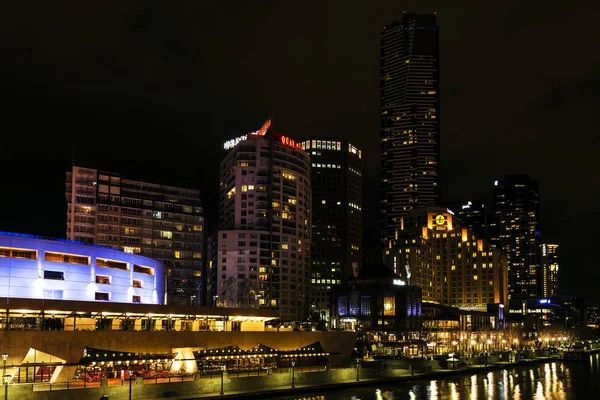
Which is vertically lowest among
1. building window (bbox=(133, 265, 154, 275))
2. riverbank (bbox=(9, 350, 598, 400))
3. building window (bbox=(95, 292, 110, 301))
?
riverbank (bbox=(9, 350, 598, 400))

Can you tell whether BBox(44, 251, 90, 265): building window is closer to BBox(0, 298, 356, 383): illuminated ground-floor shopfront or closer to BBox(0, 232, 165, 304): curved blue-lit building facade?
BBox(0, 232, 165, 304): curved blue-lit building facade

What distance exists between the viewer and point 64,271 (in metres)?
113

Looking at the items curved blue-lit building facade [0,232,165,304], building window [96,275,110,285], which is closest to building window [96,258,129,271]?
curved blue-lit building facade [0,232,165,304]

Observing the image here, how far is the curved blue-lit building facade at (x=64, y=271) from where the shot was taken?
106 meters

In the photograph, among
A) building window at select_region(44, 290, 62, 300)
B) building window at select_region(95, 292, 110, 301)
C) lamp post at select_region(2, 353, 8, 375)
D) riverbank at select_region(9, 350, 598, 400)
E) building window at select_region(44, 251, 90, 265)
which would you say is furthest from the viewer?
building window at select_region(95, 292, 110, 301)

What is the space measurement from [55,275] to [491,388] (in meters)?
82.1

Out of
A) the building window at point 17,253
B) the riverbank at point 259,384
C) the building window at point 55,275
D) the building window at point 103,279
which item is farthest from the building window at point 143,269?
the riverbank at point 259,384

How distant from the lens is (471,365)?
164500 mm

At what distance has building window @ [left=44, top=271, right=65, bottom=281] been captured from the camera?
110m

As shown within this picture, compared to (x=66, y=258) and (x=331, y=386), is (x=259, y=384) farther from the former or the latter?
(x=66, y=258)

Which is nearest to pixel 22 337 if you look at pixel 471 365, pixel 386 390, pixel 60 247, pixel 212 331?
pixel 60 247

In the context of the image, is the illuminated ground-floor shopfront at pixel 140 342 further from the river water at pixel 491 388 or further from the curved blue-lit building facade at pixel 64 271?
the river water at pixel 491 388

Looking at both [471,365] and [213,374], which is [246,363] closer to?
[213,374]

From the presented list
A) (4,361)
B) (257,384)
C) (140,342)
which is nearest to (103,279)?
(140,342)
